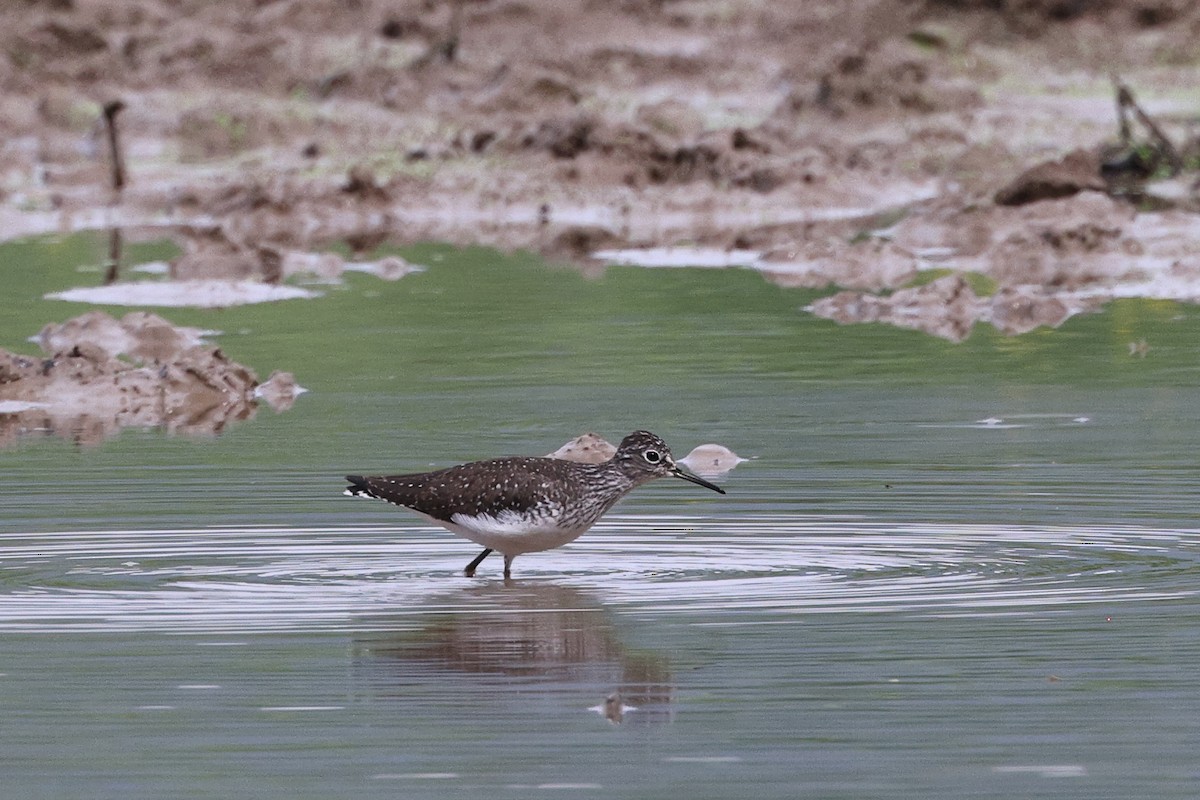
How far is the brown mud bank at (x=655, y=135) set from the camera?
21.3 metres

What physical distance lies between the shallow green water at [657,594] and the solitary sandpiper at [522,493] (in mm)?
185

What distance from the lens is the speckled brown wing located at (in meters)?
9.53

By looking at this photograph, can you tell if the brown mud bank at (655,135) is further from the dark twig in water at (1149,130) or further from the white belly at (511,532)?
the white belly at (511,532)

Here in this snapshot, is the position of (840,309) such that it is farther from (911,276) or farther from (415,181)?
(415,181)

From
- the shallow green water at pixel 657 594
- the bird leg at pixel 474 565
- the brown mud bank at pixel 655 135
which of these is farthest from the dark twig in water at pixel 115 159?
the bird leg at pixel 474 565

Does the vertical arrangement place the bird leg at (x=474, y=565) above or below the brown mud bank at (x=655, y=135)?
below

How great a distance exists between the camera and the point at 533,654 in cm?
805

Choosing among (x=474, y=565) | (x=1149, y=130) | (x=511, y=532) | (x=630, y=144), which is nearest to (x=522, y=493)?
(x=511, y=532)

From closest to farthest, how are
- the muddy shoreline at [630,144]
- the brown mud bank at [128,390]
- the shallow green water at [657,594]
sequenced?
1. the shallow green water at [657,594]
2. the brown mud bank at [128,390]
3. the muddy shoreline at [630,144]

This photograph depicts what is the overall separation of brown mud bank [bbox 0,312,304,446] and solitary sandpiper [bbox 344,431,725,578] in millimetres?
4050

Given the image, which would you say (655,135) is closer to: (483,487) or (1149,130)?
(1149,130)

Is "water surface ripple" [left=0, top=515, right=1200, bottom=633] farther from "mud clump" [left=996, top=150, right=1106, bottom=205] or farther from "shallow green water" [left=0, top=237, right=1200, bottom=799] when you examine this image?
"mud clump" [left=996, top=150, right=1106, bottom=205]

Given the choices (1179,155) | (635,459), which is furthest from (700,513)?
(1179,155)

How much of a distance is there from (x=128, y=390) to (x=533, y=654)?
6.98 meters
